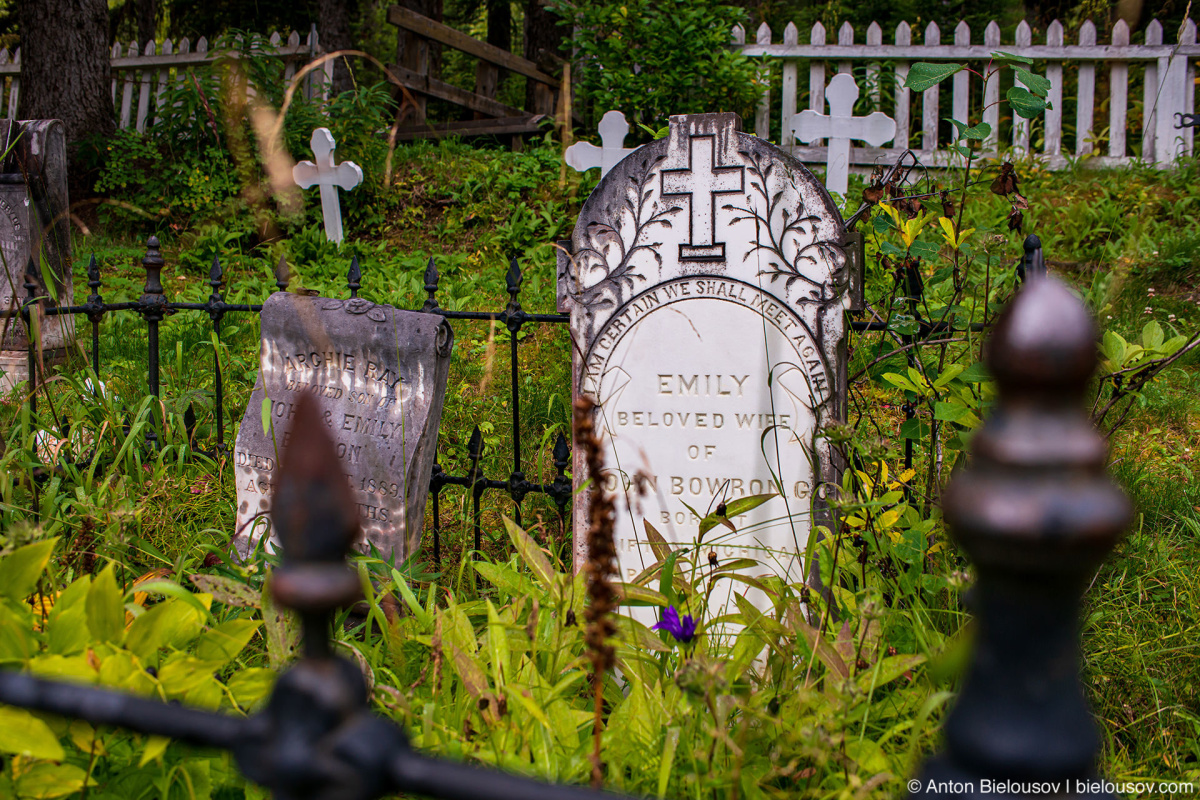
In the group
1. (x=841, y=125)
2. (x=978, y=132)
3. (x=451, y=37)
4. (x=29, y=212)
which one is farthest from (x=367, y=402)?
(x=451, y=37)

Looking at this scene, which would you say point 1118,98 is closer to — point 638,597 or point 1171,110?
point 1171,110

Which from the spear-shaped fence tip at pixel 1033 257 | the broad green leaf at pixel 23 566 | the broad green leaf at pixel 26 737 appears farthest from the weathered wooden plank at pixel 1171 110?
the broad green leaf at pixel 26 737

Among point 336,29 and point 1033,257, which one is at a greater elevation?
point 336,29

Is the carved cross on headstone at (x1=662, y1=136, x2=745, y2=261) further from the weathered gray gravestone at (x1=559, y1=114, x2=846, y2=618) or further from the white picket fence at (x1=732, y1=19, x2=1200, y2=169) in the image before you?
the white picket fence at (x1=732, y1=19, x2=1200, y2=169)

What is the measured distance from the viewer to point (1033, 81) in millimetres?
2242

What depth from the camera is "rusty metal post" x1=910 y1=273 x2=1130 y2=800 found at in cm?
52

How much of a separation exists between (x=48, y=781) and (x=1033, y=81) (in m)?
2.66

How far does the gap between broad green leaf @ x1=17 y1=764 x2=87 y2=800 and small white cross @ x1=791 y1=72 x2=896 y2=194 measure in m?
5.37

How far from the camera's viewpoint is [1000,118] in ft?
26.9

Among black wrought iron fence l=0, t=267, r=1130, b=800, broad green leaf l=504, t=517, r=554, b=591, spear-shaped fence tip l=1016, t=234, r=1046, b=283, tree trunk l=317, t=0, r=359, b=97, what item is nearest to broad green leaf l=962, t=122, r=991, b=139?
spear-shaped fence tip l=1016, t=234, r=1046, b=283

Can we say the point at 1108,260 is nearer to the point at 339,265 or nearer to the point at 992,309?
the point at 992,309

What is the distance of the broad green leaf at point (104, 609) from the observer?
136 cm

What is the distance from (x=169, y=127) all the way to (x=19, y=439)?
5.78 meters

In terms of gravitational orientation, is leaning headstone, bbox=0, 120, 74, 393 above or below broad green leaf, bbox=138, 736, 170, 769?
above
